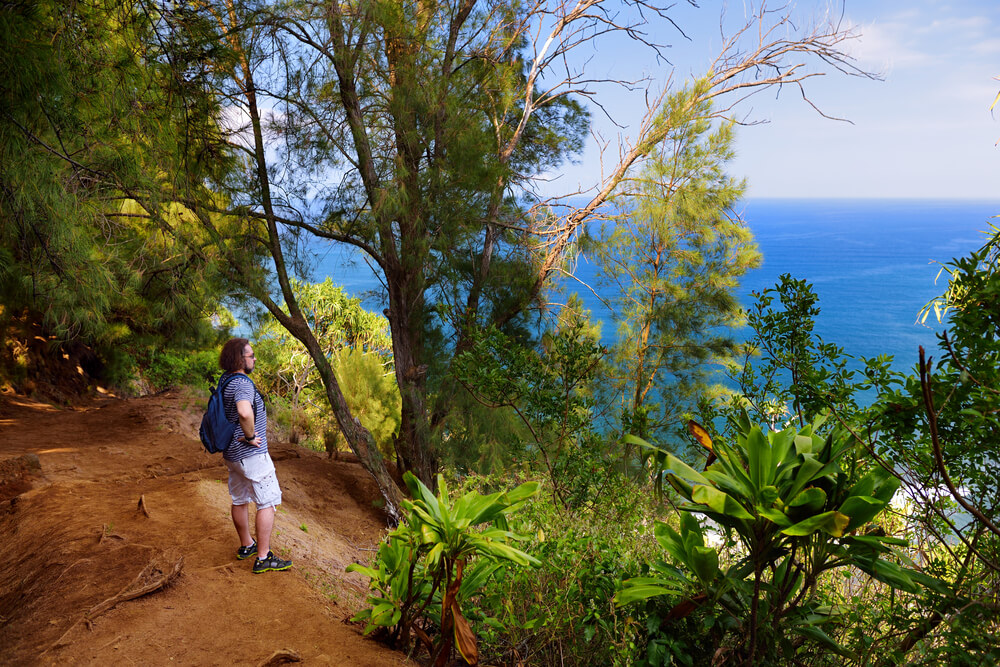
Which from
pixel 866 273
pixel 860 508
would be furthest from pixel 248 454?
pixel 866 273

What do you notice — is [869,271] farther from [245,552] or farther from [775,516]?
[775,516]

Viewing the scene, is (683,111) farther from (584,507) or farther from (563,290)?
(584,507)

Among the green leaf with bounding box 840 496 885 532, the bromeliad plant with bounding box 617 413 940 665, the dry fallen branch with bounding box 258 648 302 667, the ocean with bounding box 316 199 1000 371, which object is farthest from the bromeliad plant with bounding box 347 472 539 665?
the ocean with bounding box 316 199 1000 371

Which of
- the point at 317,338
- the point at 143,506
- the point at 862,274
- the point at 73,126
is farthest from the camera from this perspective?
the point at 862,274

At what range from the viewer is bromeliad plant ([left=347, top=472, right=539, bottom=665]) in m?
2.10

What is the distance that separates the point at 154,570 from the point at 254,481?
610 millimetres

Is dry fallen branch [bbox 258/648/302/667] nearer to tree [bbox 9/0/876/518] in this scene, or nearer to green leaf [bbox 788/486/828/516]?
green leaf [bbox 788/486/828/516]

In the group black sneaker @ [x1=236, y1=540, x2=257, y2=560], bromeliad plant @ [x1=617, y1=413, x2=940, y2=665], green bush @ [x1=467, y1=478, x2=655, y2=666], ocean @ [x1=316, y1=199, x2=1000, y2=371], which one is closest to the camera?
bromeliad plant @ [x1=617, y1=413, x2=940, y2=665]

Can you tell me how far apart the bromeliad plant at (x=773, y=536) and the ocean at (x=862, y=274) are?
200 inches

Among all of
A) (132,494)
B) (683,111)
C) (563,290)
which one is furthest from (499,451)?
(683,111)

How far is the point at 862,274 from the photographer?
57.5 metres

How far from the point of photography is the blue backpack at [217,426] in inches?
123

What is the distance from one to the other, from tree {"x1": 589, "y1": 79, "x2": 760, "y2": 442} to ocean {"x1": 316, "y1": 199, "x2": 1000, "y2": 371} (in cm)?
69

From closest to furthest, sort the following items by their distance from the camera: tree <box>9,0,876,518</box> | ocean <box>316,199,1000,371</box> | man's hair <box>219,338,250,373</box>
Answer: man's hair <box>219,338,250,373</box>
tree <box>9,0,876,518</box>
ocean <box>316,199,1000,371</box>
